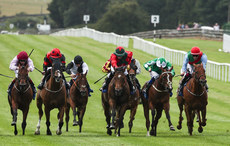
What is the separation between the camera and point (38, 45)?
5041 centimetres

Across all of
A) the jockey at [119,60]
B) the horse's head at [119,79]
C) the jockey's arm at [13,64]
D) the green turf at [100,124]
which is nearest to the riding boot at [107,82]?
the jockey at [119,60]

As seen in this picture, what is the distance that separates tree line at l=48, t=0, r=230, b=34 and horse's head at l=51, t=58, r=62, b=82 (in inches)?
3032

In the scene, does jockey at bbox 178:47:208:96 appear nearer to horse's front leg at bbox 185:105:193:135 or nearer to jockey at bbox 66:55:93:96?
horse's front leg at bbox 185:105:193:135

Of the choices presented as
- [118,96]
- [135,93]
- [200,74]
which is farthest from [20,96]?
[200,74]

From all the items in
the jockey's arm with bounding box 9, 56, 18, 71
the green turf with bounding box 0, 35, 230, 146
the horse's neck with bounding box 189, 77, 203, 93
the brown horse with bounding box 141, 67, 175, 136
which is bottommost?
the green turf with bounding box 0, 35, 230, 146

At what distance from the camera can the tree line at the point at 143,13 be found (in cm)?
10344

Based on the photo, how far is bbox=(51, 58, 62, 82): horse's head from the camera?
17.4 m

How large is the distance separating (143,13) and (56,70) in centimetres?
9292

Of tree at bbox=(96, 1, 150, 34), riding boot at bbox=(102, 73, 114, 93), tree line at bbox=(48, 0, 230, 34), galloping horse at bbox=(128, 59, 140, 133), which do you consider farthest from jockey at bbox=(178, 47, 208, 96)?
tree at bbox=(96, 1, 150, 34)

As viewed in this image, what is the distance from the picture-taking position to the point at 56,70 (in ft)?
57.3

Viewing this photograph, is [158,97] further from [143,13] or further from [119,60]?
[143,13]

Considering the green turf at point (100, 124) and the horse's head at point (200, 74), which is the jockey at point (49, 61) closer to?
the green turf at point (100, 124)

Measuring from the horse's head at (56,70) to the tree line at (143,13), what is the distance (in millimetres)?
77014

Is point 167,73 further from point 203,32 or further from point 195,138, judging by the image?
point 203,32
